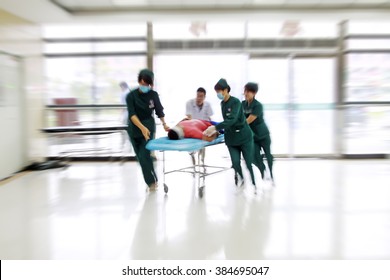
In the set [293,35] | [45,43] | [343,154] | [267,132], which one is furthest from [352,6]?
[45,43]

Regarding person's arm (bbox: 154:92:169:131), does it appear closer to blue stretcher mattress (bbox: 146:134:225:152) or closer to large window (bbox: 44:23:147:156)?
blue stretcher mattress (bbox: 146:134:225:152)

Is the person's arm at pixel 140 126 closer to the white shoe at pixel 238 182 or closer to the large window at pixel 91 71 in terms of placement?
the white shoe at pixel 238 182

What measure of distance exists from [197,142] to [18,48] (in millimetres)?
4100

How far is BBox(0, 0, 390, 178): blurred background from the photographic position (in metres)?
6.14

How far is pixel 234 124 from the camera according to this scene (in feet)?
12.9

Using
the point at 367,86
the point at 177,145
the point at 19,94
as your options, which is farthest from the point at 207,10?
the point at 19,94

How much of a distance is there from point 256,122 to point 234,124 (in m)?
0.64

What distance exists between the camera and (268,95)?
6934 millimetres

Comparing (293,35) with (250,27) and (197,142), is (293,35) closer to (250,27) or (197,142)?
(250,27)

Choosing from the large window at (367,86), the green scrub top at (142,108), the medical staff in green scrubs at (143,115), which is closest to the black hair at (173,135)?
the medical staff in green scrubs at (143,115)

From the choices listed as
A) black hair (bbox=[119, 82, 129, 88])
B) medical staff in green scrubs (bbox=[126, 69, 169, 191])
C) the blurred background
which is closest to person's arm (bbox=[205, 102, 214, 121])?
the blurred background

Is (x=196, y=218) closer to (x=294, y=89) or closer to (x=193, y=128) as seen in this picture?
(x=193, y=128)

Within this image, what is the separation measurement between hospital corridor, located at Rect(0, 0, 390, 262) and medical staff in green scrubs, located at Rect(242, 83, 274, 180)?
0.06 feet

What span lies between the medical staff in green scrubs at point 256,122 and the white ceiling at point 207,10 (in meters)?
2.16
